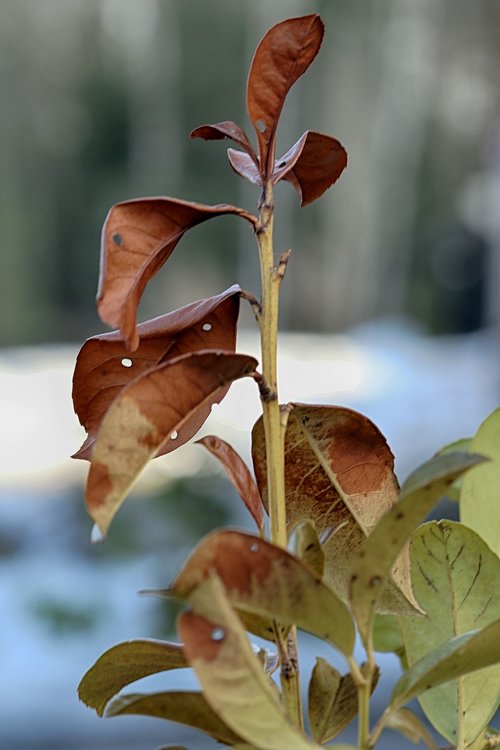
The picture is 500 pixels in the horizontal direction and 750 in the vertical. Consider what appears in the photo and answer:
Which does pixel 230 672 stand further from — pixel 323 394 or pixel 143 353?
pixel 323 394

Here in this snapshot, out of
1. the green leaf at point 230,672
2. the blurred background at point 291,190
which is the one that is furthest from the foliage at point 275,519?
the blurred background at point 291,190

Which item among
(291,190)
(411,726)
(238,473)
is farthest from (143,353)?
(291,190)

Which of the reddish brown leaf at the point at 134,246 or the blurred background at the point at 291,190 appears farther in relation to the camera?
the blurred background at the point at 291,190

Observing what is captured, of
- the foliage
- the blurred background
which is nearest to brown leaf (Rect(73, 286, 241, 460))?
the foliage

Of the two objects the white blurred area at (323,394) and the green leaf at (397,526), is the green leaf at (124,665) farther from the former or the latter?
the white blurred area at (323,394)

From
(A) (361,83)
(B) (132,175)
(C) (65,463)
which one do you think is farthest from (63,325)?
(A) (361,83)

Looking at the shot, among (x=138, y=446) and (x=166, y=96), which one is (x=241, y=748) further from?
(x=166, y=96)

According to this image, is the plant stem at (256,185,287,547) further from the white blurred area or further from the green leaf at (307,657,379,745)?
the white blurred area

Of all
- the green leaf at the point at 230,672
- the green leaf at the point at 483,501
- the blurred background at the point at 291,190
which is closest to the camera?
the green leaf at the point at 230,672

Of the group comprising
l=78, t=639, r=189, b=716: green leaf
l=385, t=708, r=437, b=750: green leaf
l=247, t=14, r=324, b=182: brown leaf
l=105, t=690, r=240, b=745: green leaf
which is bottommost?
l=385, t=708, r=437, b=750: green leaf
